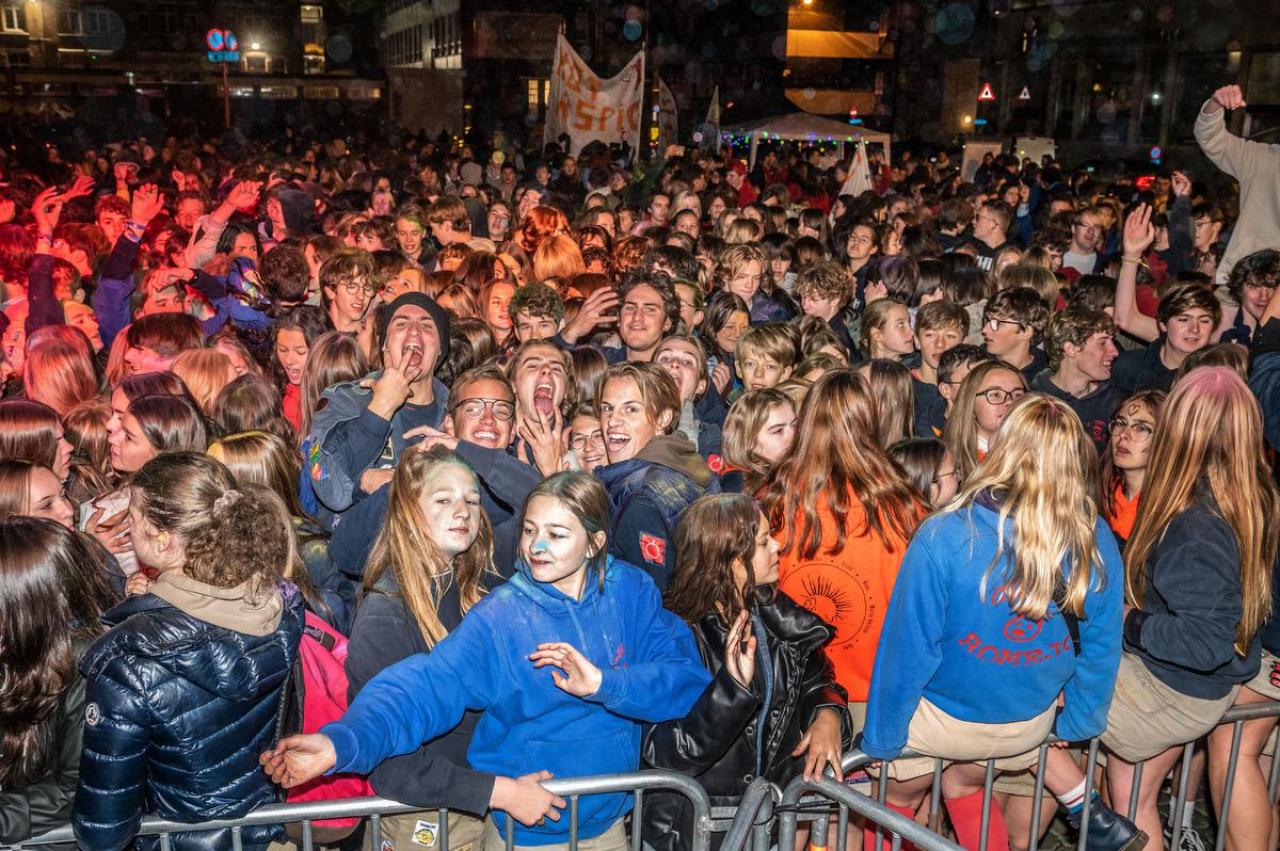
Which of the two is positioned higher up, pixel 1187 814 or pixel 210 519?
pixel 210 519

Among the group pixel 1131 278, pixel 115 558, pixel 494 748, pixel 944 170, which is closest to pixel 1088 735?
pixel 494 748

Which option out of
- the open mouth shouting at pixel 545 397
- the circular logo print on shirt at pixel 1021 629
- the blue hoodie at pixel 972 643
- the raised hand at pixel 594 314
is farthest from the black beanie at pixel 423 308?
the circular logo print on shirt at pixel 1021 629

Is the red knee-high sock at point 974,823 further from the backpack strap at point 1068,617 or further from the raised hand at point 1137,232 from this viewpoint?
the raised hand at point 1137,232

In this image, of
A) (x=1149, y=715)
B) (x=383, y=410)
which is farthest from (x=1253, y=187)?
(x=383, y=410)

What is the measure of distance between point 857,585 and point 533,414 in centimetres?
165

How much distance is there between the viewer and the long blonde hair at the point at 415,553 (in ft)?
10.9

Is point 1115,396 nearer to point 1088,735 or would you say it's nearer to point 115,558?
point 1088,735

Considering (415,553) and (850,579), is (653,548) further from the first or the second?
(415,553)

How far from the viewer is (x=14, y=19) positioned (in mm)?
53656

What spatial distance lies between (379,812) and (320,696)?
462mm

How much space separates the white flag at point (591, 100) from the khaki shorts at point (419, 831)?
14.0 metres

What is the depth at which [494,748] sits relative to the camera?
10.3ft

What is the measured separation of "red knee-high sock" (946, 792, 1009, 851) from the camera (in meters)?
3.57

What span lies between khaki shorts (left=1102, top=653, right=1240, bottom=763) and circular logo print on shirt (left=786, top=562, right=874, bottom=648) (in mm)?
906
